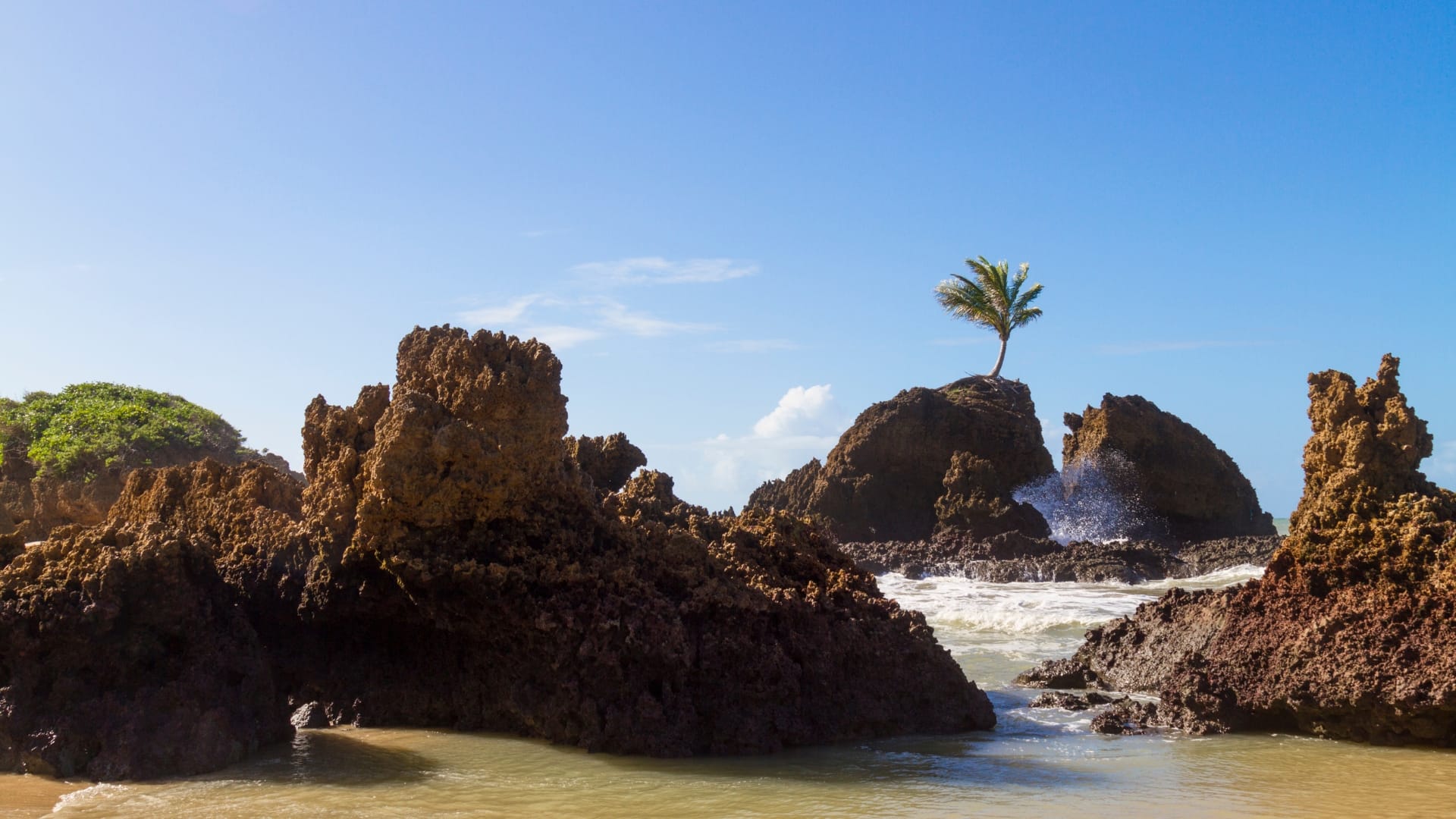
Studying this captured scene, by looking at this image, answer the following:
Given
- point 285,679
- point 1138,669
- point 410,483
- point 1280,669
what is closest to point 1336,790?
point 1280,669

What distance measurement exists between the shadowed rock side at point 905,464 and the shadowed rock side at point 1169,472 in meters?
2.49

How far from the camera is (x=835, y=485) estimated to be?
29219mm

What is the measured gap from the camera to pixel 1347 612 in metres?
6.59

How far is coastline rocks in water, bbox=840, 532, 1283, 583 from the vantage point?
2053 centimetres

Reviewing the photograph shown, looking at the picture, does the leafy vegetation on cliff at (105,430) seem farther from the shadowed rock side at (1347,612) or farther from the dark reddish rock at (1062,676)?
the shadowed rock side at (1347,612)

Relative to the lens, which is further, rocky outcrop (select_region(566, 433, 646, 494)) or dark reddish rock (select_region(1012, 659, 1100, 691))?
rocky outcrop (select_region(566, 433, 646, 494))

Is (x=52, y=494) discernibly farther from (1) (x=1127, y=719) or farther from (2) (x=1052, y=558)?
(2) (x=1052, y=558)

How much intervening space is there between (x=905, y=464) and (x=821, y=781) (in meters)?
24.4

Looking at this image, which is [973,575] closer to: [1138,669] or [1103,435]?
[1103,435]

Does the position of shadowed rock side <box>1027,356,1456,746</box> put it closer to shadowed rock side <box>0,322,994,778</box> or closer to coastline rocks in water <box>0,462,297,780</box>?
shadowed rock side <box>0,322,994,778</box>

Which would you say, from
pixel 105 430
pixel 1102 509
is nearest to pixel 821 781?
pixel 105 430

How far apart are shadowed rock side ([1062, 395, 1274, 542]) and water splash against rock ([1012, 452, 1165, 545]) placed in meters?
0.04

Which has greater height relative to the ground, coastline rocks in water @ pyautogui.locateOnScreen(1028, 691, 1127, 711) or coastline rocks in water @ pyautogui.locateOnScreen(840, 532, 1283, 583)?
coastline rocks in water @ pyautogui.locateOnScreen(840, 532, 1283, 583)

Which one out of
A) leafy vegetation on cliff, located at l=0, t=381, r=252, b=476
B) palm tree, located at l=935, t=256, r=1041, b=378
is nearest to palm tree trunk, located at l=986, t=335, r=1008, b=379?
palm tree, located at l=935, t=256, r=1041, b=378
